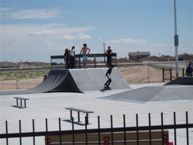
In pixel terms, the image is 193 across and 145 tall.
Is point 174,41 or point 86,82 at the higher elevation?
point 174,41

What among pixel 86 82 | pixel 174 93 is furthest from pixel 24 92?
pixel 174 93

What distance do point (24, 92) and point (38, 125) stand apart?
14854 millimetres

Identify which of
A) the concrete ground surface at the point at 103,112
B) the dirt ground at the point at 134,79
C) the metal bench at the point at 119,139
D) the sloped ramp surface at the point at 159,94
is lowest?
the dirt ground at the point at 134,79

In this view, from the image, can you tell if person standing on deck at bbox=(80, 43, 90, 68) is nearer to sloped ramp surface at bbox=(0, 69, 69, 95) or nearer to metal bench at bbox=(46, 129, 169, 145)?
sloped ramp surface at bbox=(0, 69, 69, 95)

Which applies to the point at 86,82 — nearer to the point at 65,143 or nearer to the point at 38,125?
the point at 38,125

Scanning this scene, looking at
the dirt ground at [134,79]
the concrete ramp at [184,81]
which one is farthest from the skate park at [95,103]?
the dirt ground at [134,79]

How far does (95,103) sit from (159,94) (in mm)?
2733

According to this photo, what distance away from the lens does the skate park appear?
46.0 feet

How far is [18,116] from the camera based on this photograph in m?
16.6

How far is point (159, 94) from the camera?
67.7 feet

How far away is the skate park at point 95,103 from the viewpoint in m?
14.0

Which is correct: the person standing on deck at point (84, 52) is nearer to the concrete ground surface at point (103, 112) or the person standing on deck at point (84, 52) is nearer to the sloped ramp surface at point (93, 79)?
the sloped ramp surface at point (93, 79)

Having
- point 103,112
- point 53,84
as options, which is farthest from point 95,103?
point 53,84

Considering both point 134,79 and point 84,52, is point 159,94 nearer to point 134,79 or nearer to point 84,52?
point 84,52
